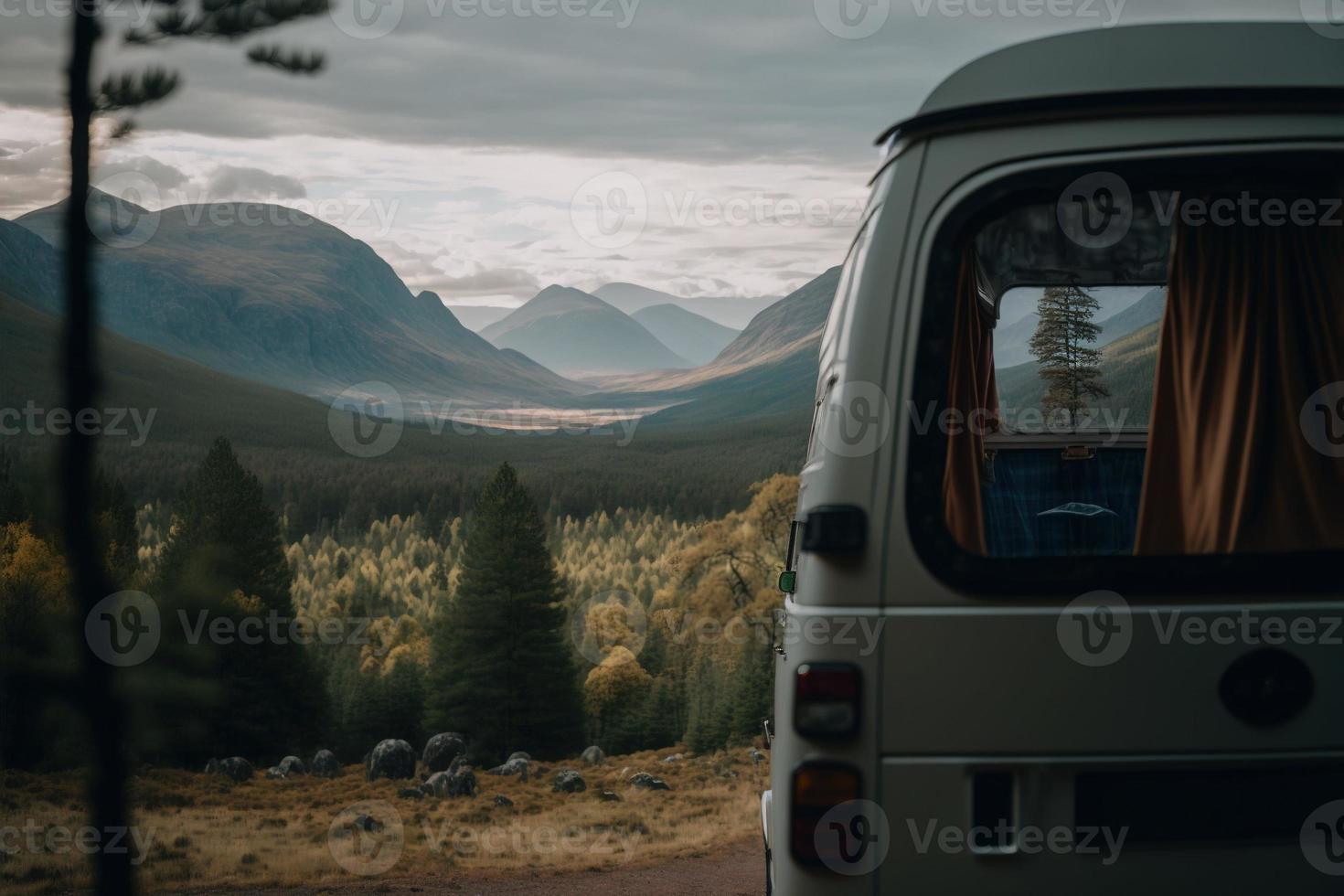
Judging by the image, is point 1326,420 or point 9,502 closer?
point 1326,420

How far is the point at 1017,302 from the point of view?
20.7 feet

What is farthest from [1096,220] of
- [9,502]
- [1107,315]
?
[9,502]

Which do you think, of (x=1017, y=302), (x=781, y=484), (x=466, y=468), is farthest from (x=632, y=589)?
(x=1017, y=302)

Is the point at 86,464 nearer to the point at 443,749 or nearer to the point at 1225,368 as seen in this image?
the point at 1225,368

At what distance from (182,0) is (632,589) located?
9231cm

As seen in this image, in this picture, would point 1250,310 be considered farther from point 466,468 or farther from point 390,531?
Result: point 466,468

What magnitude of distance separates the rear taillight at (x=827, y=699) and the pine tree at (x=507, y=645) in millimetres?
49659

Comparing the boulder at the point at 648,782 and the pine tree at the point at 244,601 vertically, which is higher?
the pine tree at the point at 244,601

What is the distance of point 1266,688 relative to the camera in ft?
8.20

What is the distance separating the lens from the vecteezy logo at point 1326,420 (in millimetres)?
2750

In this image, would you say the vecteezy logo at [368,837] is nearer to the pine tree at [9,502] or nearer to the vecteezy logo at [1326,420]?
the vecteezy logo at [1326,420]

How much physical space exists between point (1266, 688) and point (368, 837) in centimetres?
3998

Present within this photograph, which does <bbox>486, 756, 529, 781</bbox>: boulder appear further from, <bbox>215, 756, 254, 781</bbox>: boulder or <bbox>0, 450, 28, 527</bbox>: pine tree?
<bbox>0, 450, 28, 527</bbox>: pine tree

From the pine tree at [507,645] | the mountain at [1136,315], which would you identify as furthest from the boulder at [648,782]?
the mountain at [1136,315]
